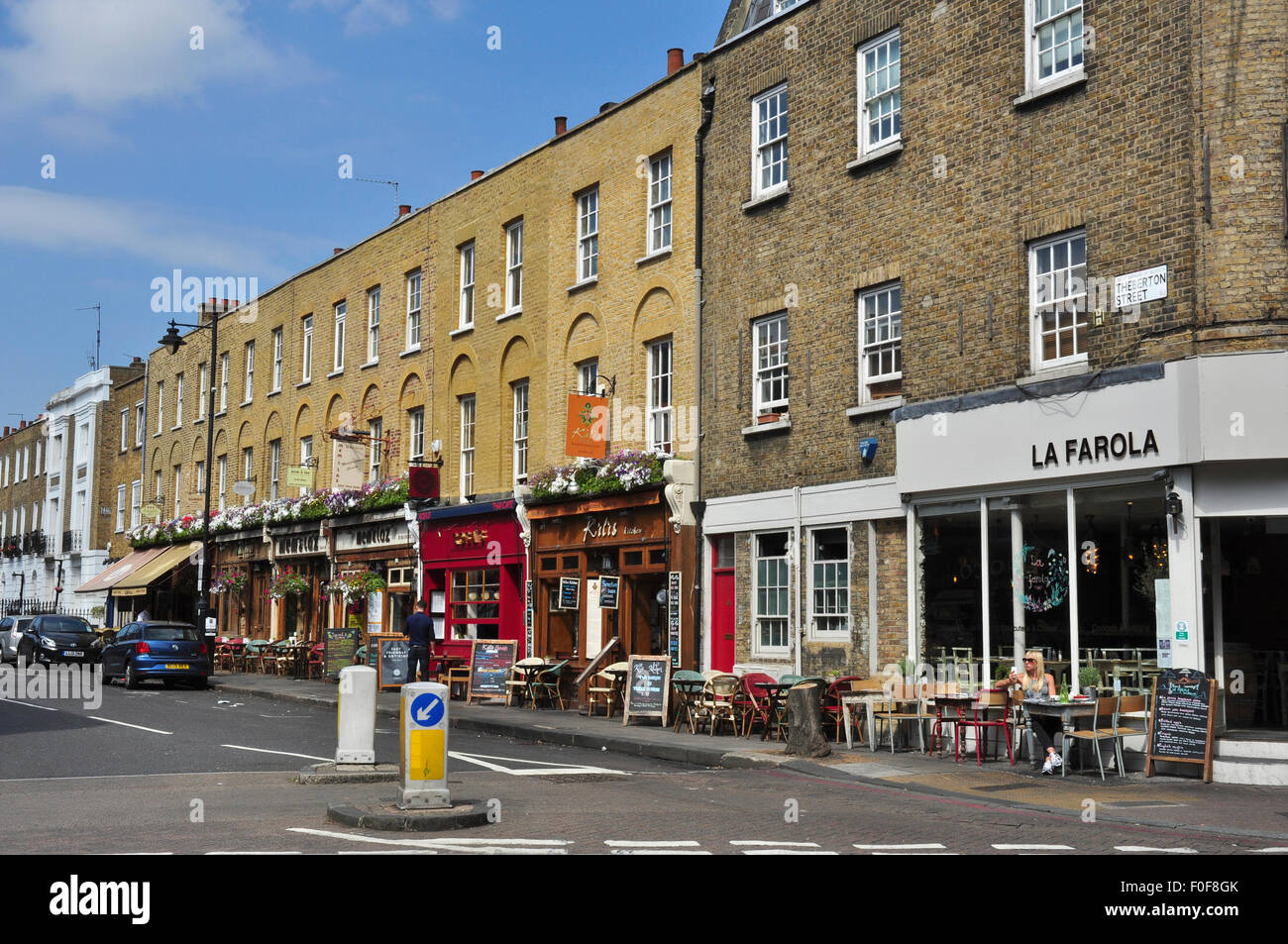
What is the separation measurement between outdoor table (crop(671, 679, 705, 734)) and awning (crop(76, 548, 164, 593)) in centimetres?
3076

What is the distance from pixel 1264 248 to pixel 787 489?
7.49m

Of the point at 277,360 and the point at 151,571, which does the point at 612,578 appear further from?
the point at 151,571

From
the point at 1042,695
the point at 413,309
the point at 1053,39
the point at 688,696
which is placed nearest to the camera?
the point at 1042,695

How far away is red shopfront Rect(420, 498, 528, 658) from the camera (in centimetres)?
2608

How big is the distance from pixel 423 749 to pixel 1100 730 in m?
7.31

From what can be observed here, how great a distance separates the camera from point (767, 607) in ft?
64.5

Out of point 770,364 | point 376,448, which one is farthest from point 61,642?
point 770,364

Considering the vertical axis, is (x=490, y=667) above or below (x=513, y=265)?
below

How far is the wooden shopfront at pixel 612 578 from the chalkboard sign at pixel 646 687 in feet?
4.15

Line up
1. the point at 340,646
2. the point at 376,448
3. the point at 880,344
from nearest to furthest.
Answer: the point at 880,344
the point at 340,646
the point at 376,448

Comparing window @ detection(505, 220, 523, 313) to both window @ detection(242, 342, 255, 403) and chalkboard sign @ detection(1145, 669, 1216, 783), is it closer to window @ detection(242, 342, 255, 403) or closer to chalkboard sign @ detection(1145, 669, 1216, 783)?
window @ detection(242, 342, 255, 403)

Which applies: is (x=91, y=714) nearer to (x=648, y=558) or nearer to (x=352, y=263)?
(x=648, y=558)

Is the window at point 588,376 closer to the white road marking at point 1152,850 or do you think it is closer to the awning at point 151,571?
the white road marking at point 1152,850

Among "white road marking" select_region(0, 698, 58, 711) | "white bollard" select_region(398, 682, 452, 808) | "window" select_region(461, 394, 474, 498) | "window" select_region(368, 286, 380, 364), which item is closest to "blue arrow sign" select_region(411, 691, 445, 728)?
"white bollard" select_region(398, 682, 452, 808)
